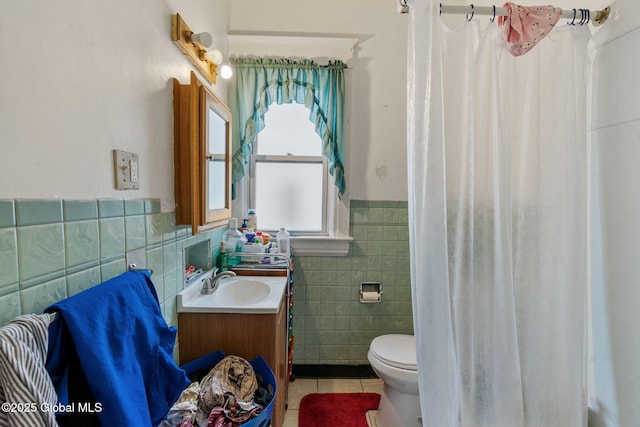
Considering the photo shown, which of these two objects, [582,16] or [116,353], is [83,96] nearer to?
[116,353]

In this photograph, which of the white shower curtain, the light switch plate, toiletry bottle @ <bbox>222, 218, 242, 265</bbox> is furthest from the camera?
toiletry bottle @ <bbox>222, 218, 242, 265</bbox>

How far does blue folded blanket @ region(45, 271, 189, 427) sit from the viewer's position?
57cm

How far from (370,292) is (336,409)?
0.77 metres

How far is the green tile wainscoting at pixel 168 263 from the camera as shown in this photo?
0.59m

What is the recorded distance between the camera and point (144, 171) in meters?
1.01

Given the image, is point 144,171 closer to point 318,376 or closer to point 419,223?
point 419,223

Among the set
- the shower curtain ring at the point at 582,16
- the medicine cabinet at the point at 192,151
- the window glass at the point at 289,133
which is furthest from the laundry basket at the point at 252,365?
the shower curtain ring at the point at 582,16

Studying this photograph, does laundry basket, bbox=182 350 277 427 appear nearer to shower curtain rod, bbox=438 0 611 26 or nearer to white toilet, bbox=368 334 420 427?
white toilet, bbox=368 334 420 427

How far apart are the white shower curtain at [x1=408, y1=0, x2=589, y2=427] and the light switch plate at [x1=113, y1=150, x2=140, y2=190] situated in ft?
2.99

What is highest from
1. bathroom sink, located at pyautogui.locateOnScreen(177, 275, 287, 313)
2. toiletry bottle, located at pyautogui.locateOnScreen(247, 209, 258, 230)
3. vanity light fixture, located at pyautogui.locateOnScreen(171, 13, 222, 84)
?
vanity light fixture, located at pyautogui.locateOnScreen(171, 13, 222, 84)

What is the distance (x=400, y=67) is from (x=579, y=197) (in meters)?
1.51

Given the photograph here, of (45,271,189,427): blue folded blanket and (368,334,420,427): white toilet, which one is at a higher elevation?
(45,271,189,427): blue folded blanket

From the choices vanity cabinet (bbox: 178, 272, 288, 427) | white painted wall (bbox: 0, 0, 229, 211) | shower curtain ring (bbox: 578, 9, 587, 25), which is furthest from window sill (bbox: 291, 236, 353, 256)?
shower curtain ring (bbox: 578, 9, 587, 25)

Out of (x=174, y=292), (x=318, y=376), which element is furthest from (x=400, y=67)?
(x=318, y=376)
